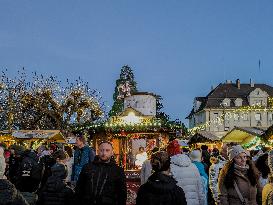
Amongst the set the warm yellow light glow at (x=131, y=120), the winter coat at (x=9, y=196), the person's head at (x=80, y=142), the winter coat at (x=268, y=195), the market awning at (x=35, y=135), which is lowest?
the winter coat at (x=268, y=195)

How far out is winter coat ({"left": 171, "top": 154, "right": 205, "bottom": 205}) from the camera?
7.42m

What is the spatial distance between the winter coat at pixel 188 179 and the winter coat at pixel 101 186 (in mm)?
1316

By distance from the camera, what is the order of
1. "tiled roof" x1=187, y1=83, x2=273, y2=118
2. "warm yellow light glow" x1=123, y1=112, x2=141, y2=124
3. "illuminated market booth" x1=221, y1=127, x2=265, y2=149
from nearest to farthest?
"warm yellow light glow" x1=123, y1=112, x2=141, y2=124 → "illuminated market booth" x1=221, y1=127, x2=265, y2=149 → "tiled roof" x1=187, y1=83, x2=273, y2=118

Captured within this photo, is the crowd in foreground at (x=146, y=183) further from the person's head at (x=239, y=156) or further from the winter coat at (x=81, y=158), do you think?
the winter coat at (x=81, y=158)

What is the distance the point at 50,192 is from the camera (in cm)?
609

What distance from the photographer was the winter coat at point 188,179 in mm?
7423

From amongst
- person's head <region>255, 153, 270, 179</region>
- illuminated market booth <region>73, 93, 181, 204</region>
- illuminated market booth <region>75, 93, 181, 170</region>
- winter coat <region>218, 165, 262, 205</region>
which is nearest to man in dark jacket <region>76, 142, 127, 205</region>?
winter coat <region>218, 165, 262, 205</region>

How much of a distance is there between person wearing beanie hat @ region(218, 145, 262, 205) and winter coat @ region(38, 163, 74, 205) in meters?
1.87

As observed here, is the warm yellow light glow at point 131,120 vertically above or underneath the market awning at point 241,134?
above

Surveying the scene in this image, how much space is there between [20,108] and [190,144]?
25.6 m

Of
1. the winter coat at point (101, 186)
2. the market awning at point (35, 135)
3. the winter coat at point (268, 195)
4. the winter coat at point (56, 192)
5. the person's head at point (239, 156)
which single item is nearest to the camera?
the winter coat at point (268, 195)

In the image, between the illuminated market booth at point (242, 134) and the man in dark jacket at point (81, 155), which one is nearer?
the man in dark jacket at point (81, 155)

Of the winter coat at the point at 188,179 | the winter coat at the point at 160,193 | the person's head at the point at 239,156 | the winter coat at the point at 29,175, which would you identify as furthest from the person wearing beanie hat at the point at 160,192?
the winter coat at the point at 29,175

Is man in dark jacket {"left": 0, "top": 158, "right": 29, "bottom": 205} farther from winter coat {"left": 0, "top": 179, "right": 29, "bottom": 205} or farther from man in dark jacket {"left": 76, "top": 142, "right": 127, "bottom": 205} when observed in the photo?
man in dark jacket {"left": 76, "top": 142, "right": 127, "bottom": 205}
